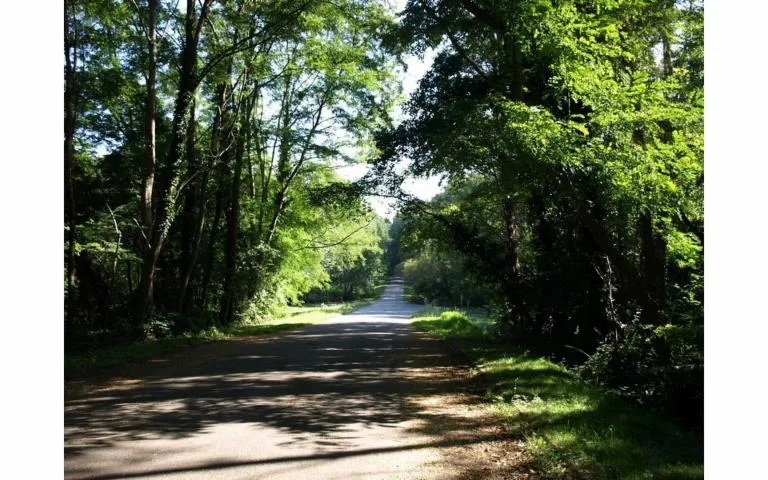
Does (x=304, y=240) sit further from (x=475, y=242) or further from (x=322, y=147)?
(x=475, y=242)

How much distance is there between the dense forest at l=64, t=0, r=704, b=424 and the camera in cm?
1001

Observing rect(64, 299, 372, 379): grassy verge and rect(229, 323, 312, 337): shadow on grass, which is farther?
rect(229, 323, 312, 337): shadow on grass

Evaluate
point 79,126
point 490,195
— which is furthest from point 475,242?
point 79,126

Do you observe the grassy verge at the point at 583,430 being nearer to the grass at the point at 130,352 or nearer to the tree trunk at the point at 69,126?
the grass at the point at 130,352

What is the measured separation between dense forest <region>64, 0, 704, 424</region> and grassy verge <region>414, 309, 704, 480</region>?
1.46m

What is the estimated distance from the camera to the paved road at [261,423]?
4.90 metres

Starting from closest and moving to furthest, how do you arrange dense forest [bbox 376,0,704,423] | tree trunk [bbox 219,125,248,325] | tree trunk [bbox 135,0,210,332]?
dense forest [bbox 376,0,704,423] → tree trunk [bbox 135,0,210,332] → tree trunk [bbox 219,125,248,325]

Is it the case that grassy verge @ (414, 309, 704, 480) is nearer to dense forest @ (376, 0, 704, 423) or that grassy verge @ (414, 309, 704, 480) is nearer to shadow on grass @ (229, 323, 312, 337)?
dense forest @ (376, 0, 704, 423)

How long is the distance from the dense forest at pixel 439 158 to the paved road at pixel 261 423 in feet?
14.5

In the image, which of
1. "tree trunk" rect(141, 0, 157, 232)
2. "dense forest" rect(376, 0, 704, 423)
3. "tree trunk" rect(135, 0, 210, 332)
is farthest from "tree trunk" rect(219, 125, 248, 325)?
"dense forest" rect(376, 0, 704, 423)

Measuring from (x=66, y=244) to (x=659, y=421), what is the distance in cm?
1759

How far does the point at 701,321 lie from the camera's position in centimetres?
809

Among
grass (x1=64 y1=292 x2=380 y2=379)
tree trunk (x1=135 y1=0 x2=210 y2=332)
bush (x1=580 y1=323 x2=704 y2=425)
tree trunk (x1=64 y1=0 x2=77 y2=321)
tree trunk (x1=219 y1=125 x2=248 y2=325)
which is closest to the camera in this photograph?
bush (x1=580 y1=323 x2=704 y2=425)

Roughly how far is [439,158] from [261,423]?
25.5 feet
